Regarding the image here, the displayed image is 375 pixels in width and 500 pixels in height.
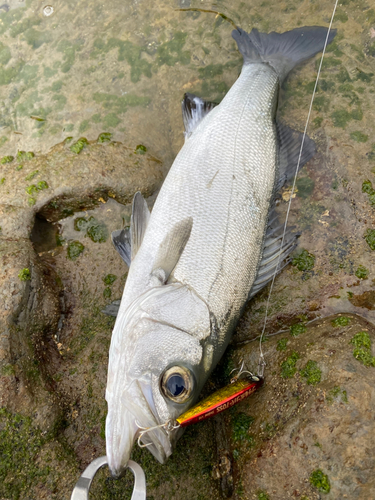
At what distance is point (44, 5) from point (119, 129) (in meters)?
2.04

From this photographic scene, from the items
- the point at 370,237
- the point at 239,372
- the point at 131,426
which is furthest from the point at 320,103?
the point at 131,426

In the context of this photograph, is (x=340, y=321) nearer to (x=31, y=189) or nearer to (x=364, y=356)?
(x=364, y=356)

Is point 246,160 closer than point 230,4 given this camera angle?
Yes

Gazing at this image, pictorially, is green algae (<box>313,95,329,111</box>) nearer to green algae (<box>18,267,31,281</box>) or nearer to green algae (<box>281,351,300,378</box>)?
green algae (<box>281,351,300,378</box>)

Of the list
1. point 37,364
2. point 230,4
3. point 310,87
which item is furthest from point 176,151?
point 37,364

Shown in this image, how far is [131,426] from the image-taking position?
215cm

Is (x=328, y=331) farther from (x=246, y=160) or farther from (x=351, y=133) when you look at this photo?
(x=351, y=133)

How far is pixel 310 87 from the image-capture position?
11.7ft

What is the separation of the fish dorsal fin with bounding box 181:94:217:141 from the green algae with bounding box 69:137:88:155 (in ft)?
3.54

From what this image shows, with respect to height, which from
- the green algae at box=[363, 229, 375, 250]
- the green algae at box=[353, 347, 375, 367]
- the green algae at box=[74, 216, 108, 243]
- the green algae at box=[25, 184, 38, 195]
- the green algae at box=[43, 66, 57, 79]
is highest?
the green algae at box=[43, 66, 57, 79]

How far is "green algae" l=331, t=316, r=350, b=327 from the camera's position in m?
2.71

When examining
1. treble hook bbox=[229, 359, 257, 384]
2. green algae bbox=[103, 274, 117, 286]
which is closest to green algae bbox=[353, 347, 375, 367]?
treble hook bbox=[229, 359, 257, 384]

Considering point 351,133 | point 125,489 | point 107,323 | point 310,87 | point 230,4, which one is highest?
point 230,4

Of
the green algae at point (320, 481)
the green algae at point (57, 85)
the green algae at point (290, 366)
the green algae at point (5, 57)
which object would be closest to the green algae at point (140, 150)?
the green algae at point (57, 85)
